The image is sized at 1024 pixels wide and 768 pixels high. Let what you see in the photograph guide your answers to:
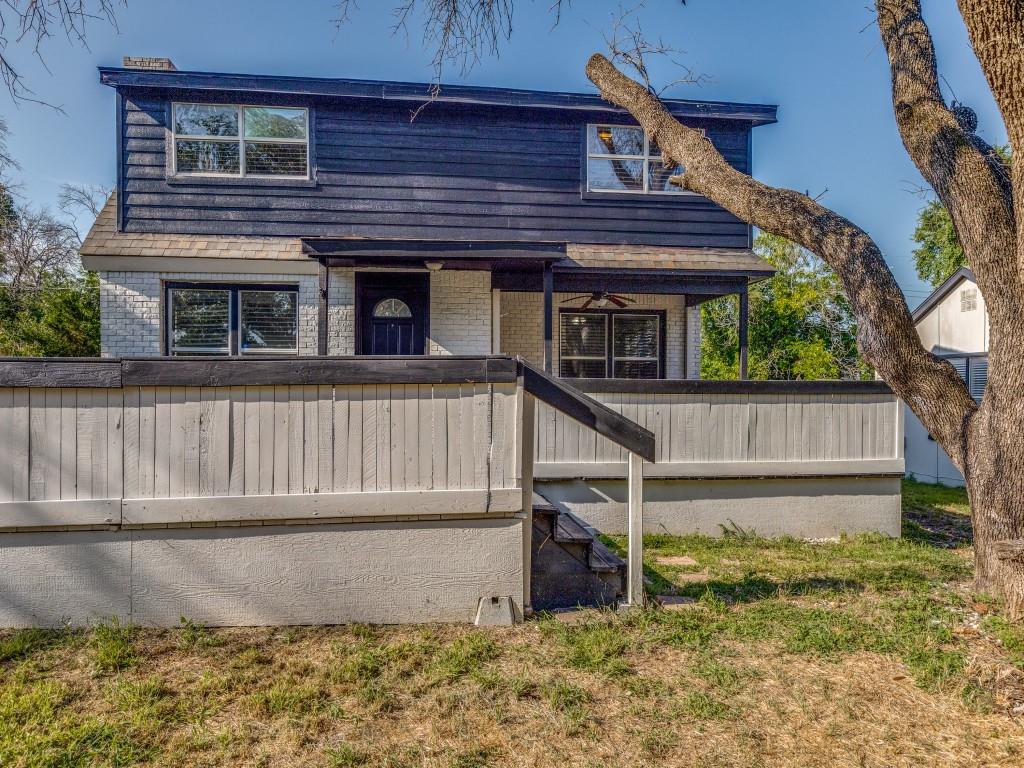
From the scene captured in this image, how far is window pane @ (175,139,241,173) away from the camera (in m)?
8.38

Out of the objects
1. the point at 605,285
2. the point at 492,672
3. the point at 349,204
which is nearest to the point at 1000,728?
the point at 492,672

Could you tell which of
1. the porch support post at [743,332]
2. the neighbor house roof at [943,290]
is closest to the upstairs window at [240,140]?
the porch support post at [743,332]

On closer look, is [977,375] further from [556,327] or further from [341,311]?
[341,311]

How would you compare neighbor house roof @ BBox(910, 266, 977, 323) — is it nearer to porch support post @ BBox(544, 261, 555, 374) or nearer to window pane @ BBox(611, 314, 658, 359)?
window pane @ BBox(611, 314, 658, 359)

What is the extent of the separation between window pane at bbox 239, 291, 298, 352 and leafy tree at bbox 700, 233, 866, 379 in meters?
8.95

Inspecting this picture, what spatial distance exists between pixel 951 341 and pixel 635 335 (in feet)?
21.8

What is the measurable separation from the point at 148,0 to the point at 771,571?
289 inches

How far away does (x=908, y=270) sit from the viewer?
28547mm

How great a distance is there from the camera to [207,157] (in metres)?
Result: 8.43

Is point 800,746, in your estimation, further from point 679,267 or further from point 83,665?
point 679,267

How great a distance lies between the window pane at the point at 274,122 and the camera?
27.8 feet

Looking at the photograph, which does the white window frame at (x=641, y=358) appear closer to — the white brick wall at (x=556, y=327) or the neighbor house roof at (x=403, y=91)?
the white brick wall at (x=556, y=327)

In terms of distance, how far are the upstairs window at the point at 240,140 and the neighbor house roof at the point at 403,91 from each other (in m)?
0.32

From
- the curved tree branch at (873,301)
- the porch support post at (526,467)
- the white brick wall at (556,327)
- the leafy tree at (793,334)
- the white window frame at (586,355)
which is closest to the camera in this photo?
the porch support post at (526,467)
